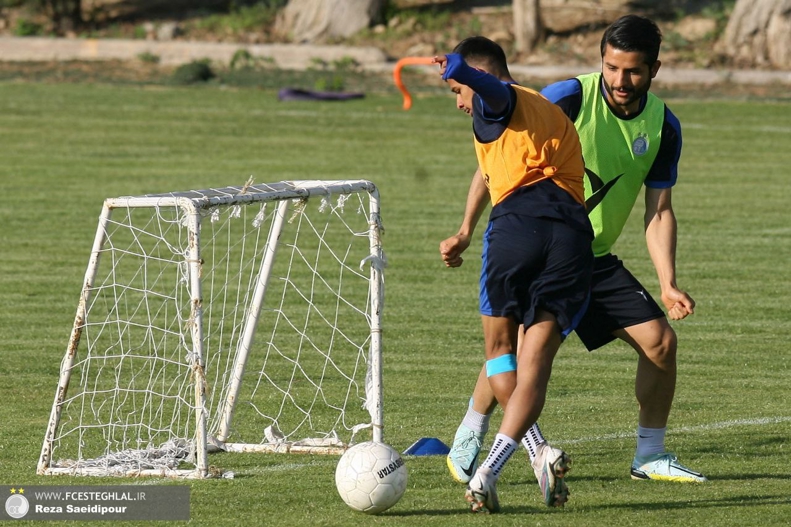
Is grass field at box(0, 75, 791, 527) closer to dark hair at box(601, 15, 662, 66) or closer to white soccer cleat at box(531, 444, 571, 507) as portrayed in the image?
white soccer cleat at box(531, 444, 571, 507)

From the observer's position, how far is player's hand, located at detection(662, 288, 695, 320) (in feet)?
16.9

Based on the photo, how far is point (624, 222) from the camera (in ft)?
18.1

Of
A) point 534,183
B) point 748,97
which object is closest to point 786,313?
point 534,183

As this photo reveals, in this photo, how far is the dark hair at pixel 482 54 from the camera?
5027 mm

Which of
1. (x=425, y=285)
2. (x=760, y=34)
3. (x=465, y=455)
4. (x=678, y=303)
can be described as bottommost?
(x=760, y=34)

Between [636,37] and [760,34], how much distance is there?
70.8 feet

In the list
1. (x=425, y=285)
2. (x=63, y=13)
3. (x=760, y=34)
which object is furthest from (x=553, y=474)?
(x=63, y=13)

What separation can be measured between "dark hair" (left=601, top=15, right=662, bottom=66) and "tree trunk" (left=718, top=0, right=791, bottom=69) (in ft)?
68.8

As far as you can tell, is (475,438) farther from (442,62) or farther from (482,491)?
(442,62)

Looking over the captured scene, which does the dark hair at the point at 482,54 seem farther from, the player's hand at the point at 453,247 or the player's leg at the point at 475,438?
the player's leg at the point at 475,438

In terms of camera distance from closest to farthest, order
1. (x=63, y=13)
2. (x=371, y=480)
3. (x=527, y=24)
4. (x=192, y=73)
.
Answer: (x=371, y=480) → (x=192, y=73) → (x=527, y=24) → (x=63, y=13)

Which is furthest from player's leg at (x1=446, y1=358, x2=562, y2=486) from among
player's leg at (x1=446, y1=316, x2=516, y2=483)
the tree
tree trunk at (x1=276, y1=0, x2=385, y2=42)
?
the tree

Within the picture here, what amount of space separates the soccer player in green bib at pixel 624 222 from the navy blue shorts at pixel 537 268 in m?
0.46

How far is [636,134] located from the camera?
215 inches
